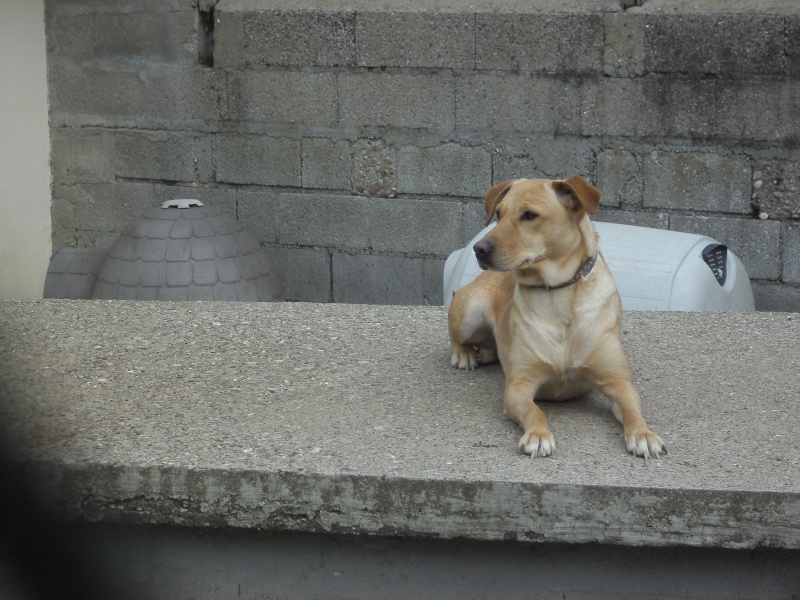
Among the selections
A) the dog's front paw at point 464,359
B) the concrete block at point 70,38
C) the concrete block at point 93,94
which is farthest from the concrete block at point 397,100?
the dog's front paw at point 464,359

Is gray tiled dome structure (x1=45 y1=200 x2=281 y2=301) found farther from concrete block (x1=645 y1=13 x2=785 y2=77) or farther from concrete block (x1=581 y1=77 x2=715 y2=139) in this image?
concrete block (x1=645 y1=13 x2=785 y2=77)

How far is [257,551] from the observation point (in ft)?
9.46

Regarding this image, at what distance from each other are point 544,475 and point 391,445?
0.48m

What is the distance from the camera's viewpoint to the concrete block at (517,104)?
5871 mm

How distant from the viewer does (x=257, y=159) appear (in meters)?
6.50

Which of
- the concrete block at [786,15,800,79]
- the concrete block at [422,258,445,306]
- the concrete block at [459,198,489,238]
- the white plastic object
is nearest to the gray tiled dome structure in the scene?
the concrete block at [422,258,445,306]

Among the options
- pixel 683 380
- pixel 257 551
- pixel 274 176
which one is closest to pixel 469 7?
pixel 274 176

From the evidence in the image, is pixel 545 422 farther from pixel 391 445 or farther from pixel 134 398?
pixel 134 398

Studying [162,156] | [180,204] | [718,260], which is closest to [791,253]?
[718,260]

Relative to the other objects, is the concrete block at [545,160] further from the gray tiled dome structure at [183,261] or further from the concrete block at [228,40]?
the concrete block at [228,40]

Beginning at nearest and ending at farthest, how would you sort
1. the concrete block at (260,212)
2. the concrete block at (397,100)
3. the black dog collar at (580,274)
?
the black dog collar at (580,274) → the concrete block at (397,100) → the concrete block at (260,212)

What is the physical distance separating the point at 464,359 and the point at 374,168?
2810 millimetres

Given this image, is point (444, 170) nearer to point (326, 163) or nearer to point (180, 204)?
point (326, 163)

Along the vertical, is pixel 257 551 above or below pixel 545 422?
below
